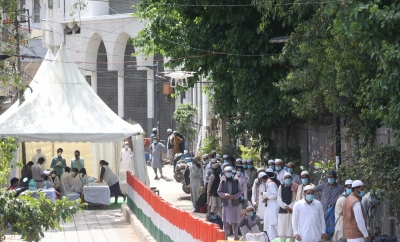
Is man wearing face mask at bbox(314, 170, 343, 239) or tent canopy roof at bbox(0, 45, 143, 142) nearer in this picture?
man wearing face mask at bbox(314, 170, 343, 239)

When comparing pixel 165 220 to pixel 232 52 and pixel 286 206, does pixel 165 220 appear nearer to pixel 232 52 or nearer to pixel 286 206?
pixel 286 206

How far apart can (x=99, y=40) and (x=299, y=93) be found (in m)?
32.7

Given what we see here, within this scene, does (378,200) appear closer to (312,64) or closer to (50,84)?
(312,64)

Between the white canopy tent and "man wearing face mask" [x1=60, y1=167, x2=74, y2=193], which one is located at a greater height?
the white canopy tent

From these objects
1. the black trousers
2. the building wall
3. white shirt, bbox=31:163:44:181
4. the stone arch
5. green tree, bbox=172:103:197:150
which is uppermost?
the stone arch

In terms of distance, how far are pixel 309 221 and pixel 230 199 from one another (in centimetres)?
394

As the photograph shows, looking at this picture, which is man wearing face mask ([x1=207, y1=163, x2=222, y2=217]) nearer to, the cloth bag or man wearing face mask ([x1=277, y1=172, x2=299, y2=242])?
man wearing face mask ([x1=277, y1=172, x2=299, y2=242])

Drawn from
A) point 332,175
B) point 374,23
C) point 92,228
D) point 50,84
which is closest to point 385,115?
point 374,23

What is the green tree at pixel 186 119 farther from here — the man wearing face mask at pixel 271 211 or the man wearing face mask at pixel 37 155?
the man wearing face mask at pixel 271 211

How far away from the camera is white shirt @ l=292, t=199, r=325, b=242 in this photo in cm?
1402

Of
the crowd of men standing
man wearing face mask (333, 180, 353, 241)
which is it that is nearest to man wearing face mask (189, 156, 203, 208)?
the crowd of men standing

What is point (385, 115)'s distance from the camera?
41.3ft

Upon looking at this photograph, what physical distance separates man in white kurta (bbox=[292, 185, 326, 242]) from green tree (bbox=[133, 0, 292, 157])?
729 centimetres

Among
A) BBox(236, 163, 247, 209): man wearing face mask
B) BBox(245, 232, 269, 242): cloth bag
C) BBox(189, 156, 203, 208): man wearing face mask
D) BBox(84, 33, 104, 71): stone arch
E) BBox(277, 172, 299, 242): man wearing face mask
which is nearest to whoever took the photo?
BBox(245, 232, 269, 242): cloth bag
